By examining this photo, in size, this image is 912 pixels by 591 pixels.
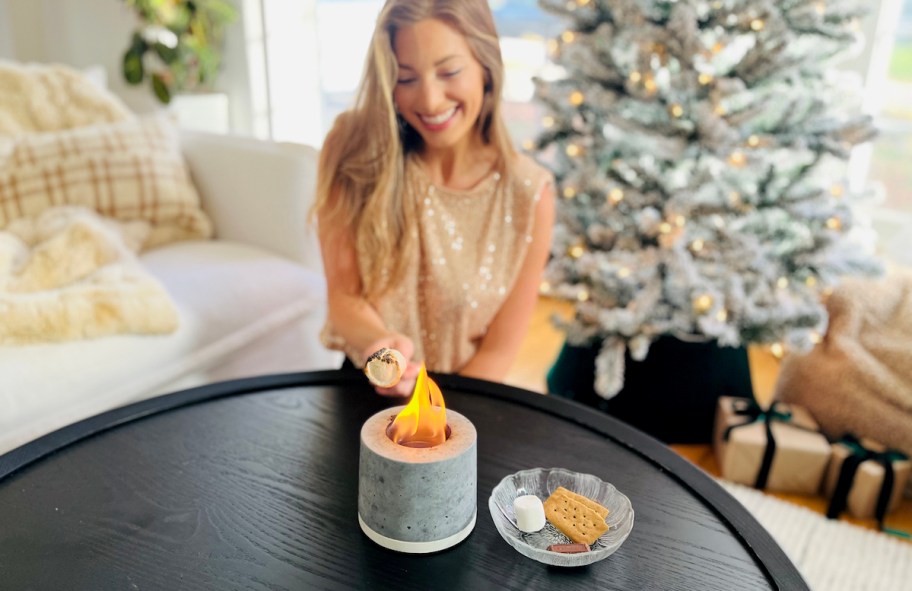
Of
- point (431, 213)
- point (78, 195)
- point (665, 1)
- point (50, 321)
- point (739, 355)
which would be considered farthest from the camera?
point (739, 355)

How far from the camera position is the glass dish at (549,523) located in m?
0.66

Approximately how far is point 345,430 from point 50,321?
727mm

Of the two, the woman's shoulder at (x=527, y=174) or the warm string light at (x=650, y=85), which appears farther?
the warm string light at (x=650, y=85)

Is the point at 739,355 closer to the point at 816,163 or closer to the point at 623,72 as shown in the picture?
the point at 816,163

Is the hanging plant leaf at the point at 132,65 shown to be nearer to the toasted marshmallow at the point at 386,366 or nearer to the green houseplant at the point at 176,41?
the green houseplant at the point at 176,41

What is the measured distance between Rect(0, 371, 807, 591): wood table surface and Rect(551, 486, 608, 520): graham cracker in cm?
4

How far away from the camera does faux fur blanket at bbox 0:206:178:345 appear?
1.29 metres

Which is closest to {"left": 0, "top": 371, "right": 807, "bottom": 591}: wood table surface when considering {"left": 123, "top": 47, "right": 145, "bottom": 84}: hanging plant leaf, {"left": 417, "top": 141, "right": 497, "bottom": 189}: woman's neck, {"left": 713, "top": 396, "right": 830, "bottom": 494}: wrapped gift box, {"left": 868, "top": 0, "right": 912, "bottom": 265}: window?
{"left": 417, "top": 141, "right": 497, "bottom": 189}: woman's neck

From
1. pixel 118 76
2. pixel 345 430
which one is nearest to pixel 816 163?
pixel 345 430

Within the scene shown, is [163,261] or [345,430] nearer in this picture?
[345,430]

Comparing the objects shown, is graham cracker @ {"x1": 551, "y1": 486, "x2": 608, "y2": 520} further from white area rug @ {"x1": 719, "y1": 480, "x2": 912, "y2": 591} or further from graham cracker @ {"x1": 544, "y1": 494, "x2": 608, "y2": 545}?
white area rug @ {"x1": 719, "y1": 480, "x2": 912, "y2": 591}

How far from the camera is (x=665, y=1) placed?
5.09 feet

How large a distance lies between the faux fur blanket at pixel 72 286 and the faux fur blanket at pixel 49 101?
285 mm

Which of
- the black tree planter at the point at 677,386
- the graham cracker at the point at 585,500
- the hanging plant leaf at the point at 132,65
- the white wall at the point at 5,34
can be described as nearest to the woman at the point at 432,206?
the graham cracker at the point at 585,500
